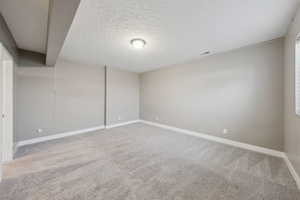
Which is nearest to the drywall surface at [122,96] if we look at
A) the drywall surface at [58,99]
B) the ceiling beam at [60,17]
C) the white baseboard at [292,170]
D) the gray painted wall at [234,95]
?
the drywall surface at [58,99]

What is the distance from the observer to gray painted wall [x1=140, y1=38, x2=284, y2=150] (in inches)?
95.7

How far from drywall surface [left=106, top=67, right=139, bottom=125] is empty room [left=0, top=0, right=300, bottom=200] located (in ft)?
1.40

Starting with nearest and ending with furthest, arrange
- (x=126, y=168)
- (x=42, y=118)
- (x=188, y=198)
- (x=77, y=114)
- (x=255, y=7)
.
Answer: (x=188, y=198) < (x=255, y=7) < (x=126, y=168) < (x=42, y=118) < (x=77, y=114)

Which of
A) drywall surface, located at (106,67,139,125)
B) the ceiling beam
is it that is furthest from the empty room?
drywall surface, located at (106,67,139,125)

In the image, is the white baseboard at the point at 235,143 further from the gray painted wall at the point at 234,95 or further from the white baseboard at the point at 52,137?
the white baseboard at the point at 52,137

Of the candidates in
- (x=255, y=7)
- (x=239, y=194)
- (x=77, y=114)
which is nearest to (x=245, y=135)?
(x=239, y=194)

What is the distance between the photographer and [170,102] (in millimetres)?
4434

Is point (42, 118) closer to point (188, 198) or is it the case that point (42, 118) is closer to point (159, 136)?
point (159, 136)

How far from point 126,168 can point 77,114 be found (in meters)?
2.90

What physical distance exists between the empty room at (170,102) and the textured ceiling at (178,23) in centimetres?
2

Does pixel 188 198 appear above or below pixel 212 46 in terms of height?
below

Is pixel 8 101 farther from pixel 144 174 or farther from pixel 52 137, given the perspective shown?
pixel 144 174

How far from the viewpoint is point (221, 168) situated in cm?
202

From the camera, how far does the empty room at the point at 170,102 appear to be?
1533 millimetres
